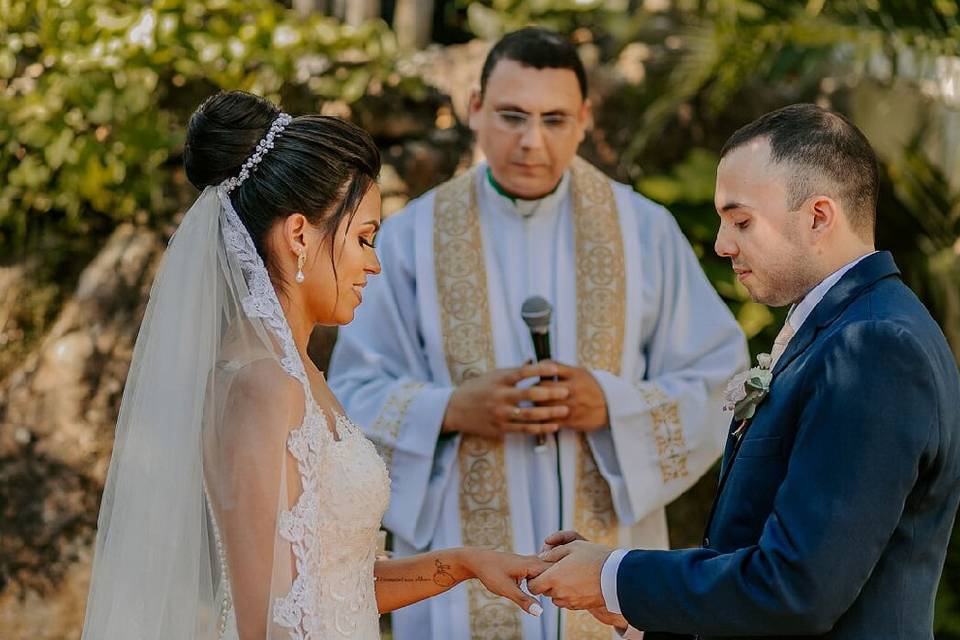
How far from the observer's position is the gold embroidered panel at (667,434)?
4148 millimetres

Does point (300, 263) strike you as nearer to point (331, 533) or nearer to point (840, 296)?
point (331, 533)

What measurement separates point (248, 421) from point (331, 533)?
1.13 feet

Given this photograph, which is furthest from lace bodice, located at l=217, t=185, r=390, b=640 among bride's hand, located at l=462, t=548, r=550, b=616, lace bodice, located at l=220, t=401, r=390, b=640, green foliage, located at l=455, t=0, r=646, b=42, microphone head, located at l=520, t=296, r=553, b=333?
green foliage, located at l=455, t=0, r=646, b=42

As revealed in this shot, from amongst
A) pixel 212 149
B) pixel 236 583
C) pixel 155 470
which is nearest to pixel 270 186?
pixel 212 149

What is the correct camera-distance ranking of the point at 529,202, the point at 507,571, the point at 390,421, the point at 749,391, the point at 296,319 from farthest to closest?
the point at 529,202 → the point at 390,421 → the point at 507,571 → the point at 296,319 → the point at 749,391

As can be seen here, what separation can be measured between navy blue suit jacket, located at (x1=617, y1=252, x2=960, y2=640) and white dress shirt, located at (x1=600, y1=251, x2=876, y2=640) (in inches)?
1.3

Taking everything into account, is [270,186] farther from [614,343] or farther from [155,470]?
[614,343]

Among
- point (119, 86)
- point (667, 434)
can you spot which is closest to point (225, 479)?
point (667, 434)

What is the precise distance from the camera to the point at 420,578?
126 inches

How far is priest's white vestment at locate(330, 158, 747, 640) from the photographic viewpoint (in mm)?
4070

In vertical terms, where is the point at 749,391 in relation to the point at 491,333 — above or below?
below

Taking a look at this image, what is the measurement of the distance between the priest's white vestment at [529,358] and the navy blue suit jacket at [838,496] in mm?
1415

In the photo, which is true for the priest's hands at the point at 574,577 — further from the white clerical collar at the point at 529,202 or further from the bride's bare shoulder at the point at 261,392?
the white clerical collar at the point at 529,202

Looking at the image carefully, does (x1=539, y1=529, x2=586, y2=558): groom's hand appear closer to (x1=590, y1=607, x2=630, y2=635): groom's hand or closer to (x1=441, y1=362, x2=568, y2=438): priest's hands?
(x1=590, y1=607, x2=630, y2=635): groom's hand
